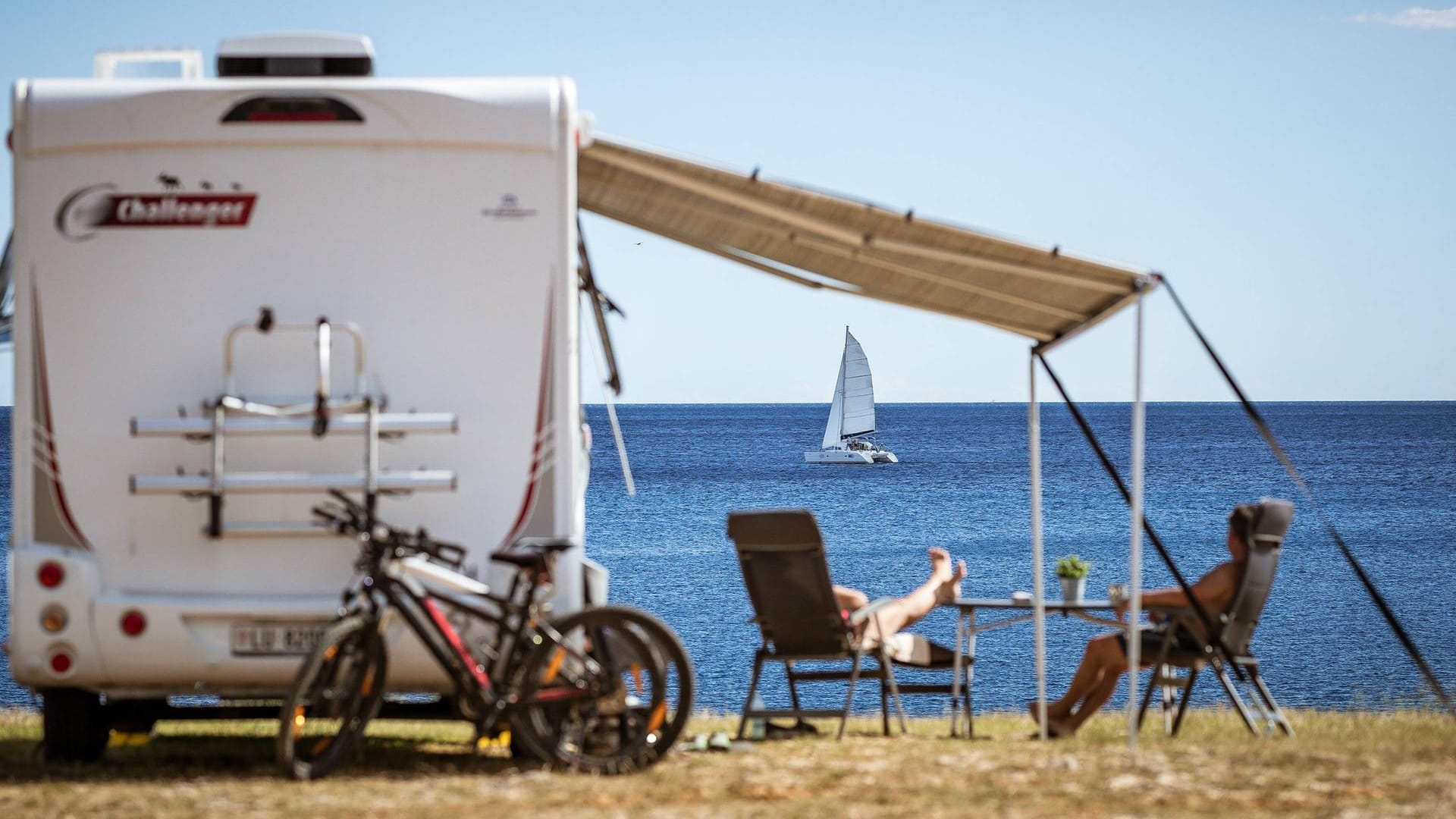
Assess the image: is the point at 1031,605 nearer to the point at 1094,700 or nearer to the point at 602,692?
the point at 1094,700

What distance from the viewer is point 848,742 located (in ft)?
21.4

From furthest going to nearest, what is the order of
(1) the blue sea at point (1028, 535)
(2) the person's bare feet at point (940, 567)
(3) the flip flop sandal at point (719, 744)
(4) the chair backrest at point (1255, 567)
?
(1) the blue sea at point (1028, 535) < (2) the person's bare feet at point (940, 567) < (4) the chair backrest at point (1255, 567) < (3) the flip flop sandal at point (719, 744)

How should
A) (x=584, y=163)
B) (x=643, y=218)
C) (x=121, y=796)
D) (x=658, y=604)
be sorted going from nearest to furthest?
(x=121, y=796) < (x=584, y=163) < (x=643, y=218) < (x=658, y=604)

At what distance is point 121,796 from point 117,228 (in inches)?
69.8

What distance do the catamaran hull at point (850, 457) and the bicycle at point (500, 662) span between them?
232ft

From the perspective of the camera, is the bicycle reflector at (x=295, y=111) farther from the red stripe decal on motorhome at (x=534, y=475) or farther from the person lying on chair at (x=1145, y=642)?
the person lying on chair at (x=1145, y=642)

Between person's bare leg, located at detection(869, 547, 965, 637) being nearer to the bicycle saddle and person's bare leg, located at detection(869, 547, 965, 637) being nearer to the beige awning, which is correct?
the beige awning

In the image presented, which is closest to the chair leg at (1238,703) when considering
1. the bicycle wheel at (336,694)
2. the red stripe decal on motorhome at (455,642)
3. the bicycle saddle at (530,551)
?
the bicycle saddle at (530,551)

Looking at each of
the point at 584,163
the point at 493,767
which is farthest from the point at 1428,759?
the point at 584,163

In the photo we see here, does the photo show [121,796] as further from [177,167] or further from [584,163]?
[584,163]

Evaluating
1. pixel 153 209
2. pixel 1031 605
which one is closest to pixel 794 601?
pixel 1031 605

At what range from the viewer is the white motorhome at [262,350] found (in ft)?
16.5

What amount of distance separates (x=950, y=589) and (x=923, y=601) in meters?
0.18

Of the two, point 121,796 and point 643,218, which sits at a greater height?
point 643,218
